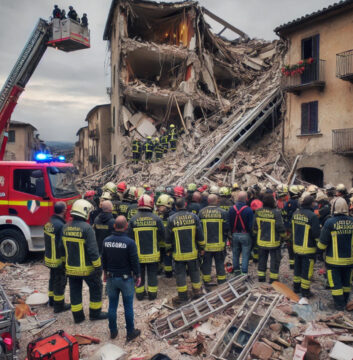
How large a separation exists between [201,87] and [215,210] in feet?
65.5

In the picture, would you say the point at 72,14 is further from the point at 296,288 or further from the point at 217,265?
the point at 296,288

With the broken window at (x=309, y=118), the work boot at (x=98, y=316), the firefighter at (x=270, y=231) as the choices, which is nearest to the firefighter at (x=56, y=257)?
the work boot at (x=98, y=316)

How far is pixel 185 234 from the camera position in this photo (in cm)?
599

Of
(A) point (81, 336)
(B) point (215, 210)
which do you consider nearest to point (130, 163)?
(B) point (215, 210)

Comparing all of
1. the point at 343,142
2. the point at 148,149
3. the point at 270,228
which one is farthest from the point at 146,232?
the point at 148,149

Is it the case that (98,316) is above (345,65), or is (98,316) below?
below

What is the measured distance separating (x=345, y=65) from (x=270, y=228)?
1181 centimetres

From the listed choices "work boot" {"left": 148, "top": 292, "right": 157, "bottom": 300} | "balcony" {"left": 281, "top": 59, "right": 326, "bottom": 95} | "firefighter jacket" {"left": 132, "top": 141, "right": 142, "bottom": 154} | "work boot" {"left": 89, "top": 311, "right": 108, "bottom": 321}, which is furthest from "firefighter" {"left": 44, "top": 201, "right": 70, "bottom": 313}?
"balcony" {"left": 281, "top": 59, "right": 326, "bottom": 95}

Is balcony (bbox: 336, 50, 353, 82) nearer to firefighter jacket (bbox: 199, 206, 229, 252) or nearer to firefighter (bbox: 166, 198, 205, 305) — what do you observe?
firefighter jacket (bbox: 199, 206, 229, 252)

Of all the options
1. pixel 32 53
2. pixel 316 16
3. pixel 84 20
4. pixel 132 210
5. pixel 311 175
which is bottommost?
pixel 132 210

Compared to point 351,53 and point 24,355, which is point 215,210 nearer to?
point 24,355

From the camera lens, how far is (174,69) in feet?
80.6

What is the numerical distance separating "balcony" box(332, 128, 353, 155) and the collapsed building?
2.85 metres

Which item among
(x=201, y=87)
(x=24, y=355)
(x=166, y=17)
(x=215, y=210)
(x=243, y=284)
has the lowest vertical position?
(x=24, y=355)
